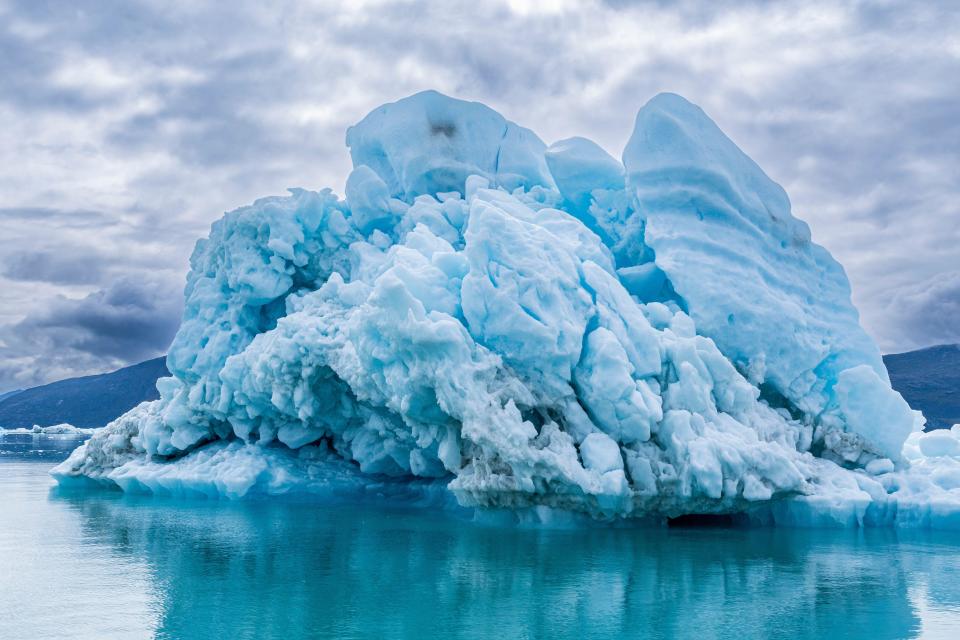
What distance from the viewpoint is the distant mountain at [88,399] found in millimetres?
103500

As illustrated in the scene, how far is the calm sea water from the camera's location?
306 inches

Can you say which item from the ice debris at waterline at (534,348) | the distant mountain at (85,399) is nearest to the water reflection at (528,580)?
the ice debris at waterline at (534,348)

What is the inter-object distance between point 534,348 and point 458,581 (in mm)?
4287

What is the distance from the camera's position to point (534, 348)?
12.9 m

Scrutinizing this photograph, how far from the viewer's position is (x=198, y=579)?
963cm

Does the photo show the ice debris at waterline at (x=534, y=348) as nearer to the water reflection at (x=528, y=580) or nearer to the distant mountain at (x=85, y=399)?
the water reflection at (x=528, y=580)

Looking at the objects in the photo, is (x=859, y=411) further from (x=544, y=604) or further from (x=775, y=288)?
(x=544, y=604)

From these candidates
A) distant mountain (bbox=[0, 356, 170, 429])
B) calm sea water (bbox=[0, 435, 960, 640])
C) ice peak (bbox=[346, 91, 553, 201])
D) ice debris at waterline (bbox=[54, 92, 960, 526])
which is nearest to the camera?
calm sea water (bbox=[0, 435, 960, 640])

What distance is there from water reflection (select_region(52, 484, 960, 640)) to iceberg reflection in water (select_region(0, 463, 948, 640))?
1.2 inches

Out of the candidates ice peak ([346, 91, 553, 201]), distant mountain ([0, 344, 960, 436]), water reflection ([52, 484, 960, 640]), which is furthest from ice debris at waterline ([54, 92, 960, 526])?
distant mountain ([0, 344, 960, 436])

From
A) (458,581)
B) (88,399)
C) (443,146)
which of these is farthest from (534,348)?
(88,399)

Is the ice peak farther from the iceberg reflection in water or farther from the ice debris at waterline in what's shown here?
the iceberg reflection in water

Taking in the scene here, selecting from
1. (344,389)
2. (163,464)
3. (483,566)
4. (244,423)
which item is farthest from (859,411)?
(163,464)

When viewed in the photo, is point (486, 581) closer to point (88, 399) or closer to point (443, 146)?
point (443, 146)
